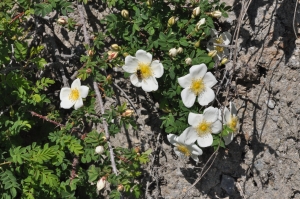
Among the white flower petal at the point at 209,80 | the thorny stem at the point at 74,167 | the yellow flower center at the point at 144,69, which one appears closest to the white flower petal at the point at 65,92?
the thorny stem at the point at 74,167

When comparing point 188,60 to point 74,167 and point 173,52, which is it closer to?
point 173,52

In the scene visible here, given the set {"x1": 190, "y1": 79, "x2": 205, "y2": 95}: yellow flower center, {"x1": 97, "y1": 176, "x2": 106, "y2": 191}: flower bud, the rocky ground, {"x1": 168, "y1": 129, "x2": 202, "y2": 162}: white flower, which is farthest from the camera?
the rocky ground

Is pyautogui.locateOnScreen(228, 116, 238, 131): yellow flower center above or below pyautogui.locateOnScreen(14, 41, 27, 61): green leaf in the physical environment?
below

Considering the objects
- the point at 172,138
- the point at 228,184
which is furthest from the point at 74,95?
the point at 228,184

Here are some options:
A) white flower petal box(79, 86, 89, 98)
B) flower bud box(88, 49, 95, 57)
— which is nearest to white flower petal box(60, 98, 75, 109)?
white flower petal box(79, 86, 89, 98)

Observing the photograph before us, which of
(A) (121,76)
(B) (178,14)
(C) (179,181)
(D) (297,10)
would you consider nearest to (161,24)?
(B) (178,14)

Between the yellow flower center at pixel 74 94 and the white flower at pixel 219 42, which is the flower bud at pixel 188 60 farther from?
the yellow flower center at pixel 74 94

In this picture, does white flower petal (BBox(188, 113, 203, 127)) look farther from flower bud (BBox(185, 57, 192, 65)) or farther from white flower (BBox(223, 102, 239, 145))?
flower bud (BBox(185, 57, 192, 65))
